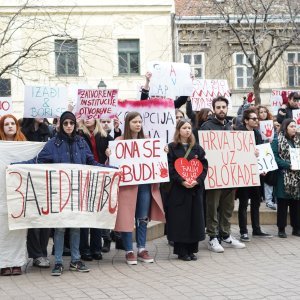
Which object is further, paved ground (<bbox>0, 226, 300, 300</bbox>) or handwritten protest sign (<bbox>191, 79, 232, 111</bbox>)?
handwritten protest sign (<bbox>191, 79, 232, 111</bbox>)

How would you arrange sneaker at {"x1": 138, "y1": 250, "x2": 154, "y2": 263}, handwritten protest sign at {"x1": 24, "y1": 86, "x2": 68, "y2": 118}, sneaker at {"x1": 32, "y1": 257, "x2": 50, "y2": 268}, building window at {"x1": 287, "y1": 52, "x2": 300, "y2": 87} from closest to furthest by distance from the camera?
sneaker at {"x1": 32, "y1": 257, "x2": 50, "y2": 268} → sneaker at {"x1": 138, "y1": 250, "x2": 154, "y2": 263} → handwritten protest sign at {"x1": 24, "y1": 86, "x2": 68, "y2": 118} → building window at {"x1": 287, "y1": 52, "x2": 300, "y2": 87}

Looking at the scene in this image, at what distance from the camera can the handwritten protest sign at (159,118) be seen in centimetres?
936

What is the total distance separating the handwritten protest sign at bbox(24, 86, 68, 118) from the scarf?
128 inches

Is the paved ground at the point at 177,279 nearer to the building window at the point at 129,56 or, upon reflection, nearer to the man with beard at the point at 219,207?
the man with beard at the point at 219,207

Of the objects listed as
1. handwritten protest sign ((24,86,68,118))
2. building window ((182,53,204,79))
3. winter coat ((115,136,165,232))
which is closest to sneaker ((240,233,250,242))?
winter coat ((115,136,165,232))

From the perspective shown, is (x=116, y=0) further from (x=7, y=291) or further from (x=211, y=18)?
(x=7, y=291)

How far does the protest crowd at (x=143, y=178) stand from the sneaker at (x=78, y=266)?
13 millimetres

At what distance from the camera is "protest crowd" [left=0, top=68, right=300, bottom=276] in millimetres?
8250

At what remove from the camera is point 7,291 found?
7398 mm

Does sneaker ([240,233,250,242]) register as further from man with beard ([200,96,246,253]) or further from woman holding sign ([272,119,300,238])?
woman holding sign ([272,119,300,238])

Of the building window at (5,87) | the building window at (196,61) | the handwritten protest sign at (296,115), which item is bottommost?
the handwritten protest sign at (296,115)

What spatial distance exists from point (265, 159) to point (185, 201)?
1.92m

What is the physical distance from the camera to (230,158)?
9.91 metres

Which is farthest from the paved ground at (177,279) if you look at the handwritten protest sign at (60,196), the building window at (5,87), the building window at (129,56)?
the building window at (129,56)
